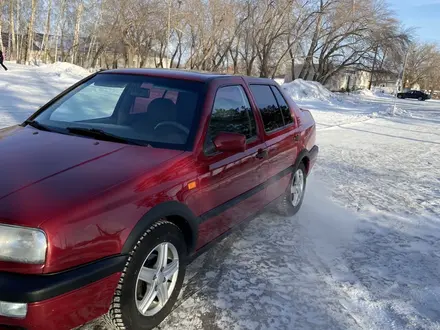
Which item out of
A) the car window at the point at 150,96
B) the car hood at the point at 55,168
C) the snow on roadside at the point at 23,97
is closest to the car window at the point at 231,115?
the car window at the point at 150,96

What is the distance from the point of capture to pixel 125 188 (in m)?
2.35

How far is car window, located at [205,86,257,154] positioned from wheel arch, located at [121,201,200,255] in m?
0.53

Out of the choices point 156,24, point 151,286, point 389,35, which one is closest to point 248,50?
point 156,24

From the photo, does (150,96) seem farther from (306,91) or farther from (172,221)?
(306,91)

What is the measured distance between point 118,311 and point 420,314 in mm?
2226

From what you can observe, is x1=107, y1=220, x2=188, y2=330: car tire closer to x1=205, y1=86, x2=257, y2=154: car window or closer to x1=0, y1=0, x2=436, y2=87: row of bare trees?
x1=205, y1=86, x2=257, y2=154: car window

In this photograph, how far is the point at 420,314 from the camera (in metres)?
3.11

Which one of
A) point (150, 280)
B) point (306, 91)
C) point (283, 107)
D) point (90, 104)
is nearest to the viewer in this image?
point (150, 280)

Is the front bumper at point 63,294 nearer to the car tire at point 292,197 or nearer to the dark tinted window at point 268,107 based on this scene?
the dark tinted window at point 268,107

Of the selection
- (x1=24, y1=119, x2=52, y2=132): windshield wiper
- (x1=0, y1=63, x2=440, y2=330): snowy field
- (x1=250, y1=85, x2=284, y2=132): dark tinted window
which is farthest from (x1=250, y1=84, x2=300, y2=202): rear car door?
(x1=24, y1=119, x2=52, y2=132): windshield wiper

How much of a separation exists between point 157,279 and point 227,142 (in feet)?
3.63

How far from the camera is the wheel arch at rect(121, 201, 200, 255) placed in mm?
2342

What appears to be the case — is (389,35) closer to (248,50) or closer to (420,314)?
(248,50)

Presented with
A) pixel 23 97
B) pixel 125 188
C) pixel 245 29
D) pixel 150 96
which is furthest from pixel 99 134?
pixel 245 29
